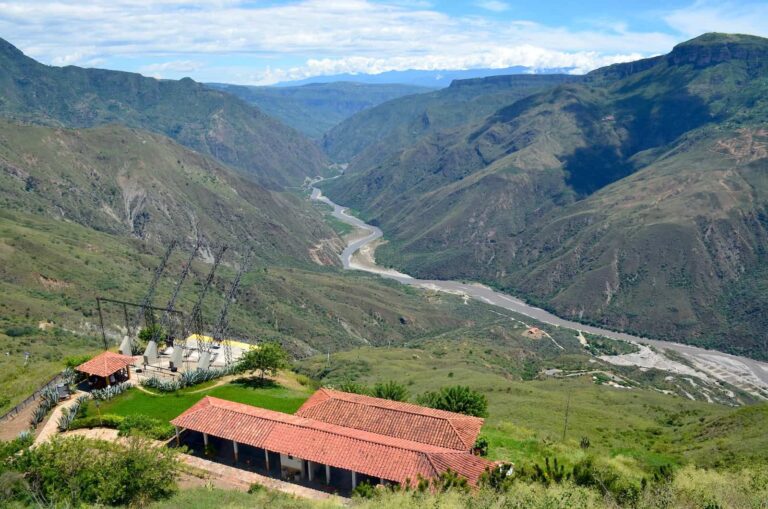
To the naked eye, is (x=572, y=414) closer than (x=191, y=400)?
No

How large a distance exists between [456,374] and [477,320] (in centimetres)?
8379

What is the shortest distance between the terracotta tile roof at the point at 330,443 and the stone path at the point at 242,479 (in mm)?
2091

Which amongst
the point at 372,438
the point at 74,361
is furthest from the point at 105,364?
the point at 372,438

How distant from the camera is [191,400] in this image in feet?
184

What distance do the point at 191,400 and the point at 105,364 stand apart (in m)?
9.99

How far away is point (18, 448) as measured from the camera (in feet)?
137

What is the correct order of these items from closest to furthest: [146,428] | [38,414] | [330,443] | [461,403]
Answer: [330,443] < [146,428] < [38,414] < [461,403]

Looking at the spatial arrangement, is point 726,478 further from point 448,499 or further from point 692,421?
point 692,421

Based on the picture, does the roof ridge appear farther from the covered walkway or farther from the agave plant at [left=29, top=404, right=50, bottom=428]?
the agave plant at [left=29, top=404, right=50, bottom=428]

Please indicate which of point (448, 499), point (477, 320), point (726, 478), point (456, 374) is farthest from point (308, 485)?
point (477, 320)

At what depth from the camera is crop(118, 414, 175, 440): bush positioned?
157 feet

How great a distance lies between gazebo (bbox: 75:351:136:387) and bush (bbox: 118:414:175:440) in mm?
9784

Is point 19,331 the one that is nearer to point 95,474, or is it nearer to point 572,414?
point 95,474

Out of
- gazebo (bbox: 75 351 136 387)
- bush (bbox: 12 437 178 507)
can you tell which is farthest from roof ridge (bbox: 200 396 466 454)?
gazebo (bbox: 75 351 136 387)
